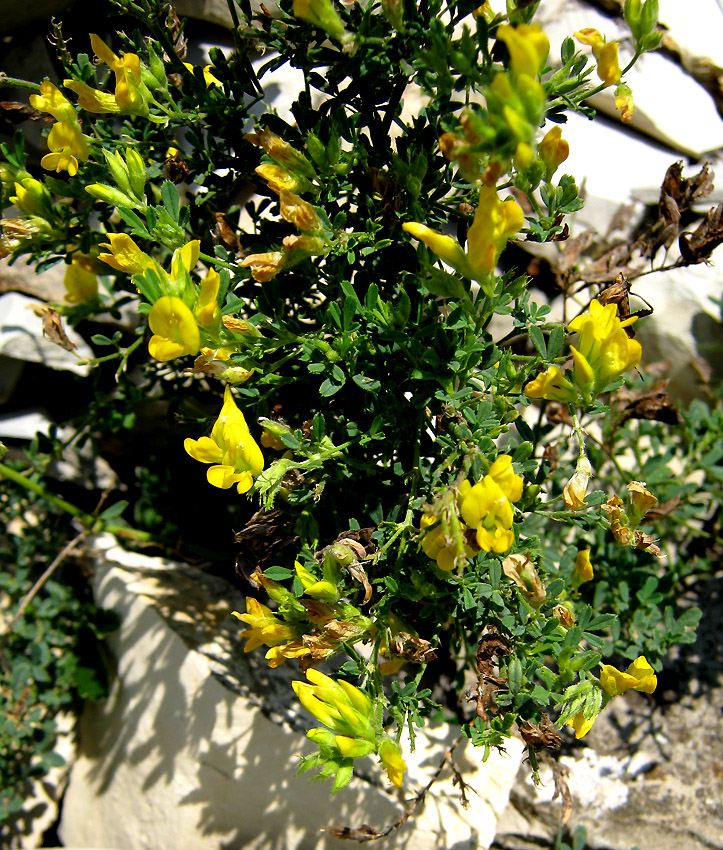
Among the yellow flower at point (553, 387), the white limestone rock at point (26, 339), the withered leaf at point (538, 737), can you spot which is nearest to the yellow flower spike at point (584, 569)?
the withered leaf at point (538, 737)

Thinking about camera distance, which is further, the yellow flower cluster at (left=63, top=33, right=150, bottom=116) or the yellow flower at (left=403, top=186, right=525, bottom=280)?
the yellow flower cluster at (left=63, top=33, right=150, bottom=116)

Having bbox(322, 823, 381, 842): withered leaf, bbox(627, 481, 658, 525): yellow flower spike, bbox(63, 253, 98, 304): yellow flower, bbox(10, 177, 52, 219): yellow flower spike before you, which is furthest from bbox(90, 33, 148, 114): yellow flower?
bbox(322, 823, 381, 842): withered leaf

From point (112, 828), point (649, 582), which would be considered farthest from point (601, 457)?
point (112, 828)

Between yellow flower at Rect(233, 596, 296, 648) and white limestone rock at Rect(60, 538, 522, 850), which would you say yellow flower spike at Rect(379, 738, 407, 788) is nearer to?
yellow flower at Rect(233, 596, 296, 648)

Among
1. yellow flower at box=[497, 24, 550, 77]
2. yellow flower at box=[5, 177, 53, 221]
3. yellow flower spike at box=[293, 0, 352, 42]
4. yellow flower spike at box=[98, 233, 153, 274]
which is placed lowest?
yellow flower at box=[5, 177, 53, 221]

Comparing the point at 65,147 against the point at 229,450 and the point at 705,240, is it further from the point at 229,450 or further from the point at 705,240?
the point at 705,240

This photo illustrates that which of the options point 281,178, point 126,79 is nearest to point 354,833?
point 281,178
